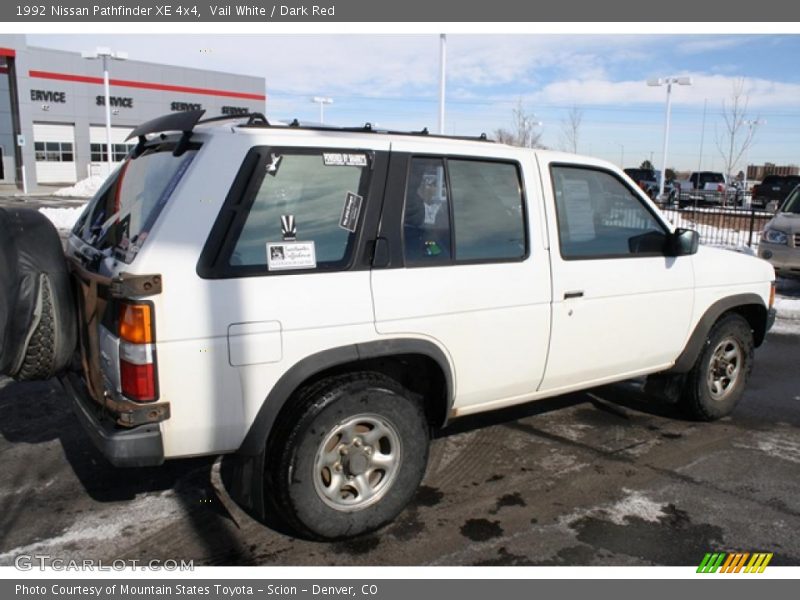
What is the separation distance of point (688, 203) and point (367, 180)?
2864cm

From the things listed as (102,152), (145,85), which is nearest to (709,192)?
(145,85)

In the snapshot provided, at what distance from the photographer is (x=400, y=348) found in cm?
336

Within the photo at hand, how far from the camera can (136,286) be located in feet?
8.98

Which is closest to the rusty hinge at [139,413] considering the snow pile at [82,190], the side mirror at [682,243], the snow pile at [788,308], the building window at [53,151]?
the side mirror at [682,243]

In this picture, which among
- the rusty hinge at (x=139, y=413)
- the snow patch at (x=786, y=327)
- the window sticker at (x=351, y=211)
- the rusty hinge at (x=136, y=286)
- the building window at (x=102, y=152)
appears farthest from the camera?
the building window at (x=102, y=152)

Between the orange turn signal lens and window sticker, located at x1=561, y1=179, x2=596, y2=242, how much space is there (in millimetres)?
2512

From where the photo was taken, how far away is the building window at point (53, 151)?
41.7 m

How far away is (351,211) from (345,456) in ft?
4.01

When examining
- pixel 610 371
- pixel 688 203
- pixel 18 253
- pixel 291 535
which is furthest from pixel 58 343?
pixel 688 203

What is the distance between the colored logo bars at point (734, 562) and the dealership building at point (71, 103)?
39582mm

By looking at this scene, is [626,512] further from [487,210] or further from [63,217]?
[63,217]

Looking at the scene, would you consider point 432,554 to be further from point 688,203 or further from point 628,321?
point 688,203

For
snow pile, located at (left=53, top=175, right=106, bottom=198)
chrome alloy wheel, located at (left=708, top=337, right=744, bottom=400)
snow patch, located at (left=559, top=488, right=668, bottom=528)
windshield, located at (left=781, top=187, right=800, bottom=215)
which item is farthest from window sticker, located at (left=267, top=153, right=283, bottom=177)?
snow pile, located at (left=53, top=175, right=106, bottom=198)

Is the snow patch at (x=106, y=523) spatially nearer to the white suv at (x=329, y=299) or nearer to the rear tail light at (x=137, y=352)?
the white suv at (x=329, y=299)
